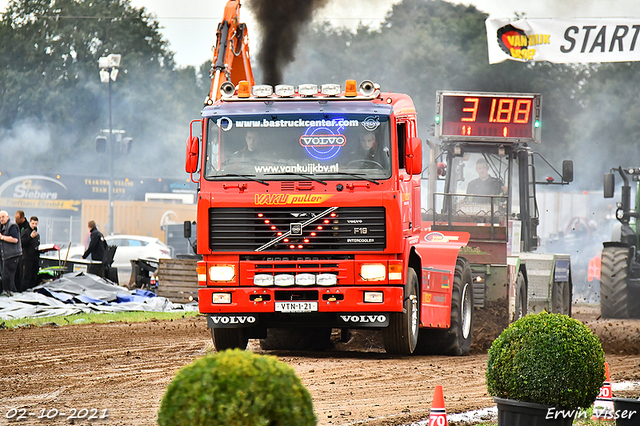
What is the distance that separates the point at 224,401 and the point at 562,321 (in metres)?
3.35

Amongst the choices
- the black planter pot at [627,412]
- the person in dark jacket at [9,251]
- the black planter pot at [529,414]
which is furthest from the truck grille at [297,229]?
the person in dark jacket at [9,251]

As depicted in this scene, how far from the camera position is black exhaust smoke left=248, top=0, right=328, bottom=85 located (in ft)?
54.7

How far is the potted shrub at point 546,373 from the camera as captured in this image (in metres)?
6.07

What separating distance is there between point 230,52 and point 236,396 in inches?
458

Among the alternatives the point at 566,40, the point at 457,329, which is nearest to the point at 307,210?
the point at 457,329

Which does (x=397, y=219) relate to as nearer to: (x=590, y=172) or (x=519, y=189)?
(x=519, y=189)

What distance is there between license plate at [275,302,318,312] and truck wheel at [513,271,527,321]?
4.93 m

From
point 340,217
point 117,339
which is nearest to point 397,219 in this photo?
point 340,217

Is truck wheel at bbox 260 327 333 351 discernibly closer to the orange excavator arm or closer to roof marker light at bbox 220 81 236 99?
roof marker light at bbox 220 81 236 99

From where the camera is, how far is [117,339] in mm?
13945

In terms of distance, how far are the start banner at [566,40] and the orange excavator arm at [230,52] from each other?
6.93 m

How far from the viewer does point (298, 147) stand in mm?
10930

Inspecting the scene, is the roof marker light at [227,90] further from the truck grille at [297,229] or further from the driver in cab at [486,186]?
the driver in cab at [486,186]

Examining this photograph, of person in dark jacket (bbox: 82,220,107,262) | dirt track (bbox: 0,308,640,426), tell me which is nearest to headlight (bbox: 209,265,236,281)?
dirt track (bbox: 0,308,640,426)
